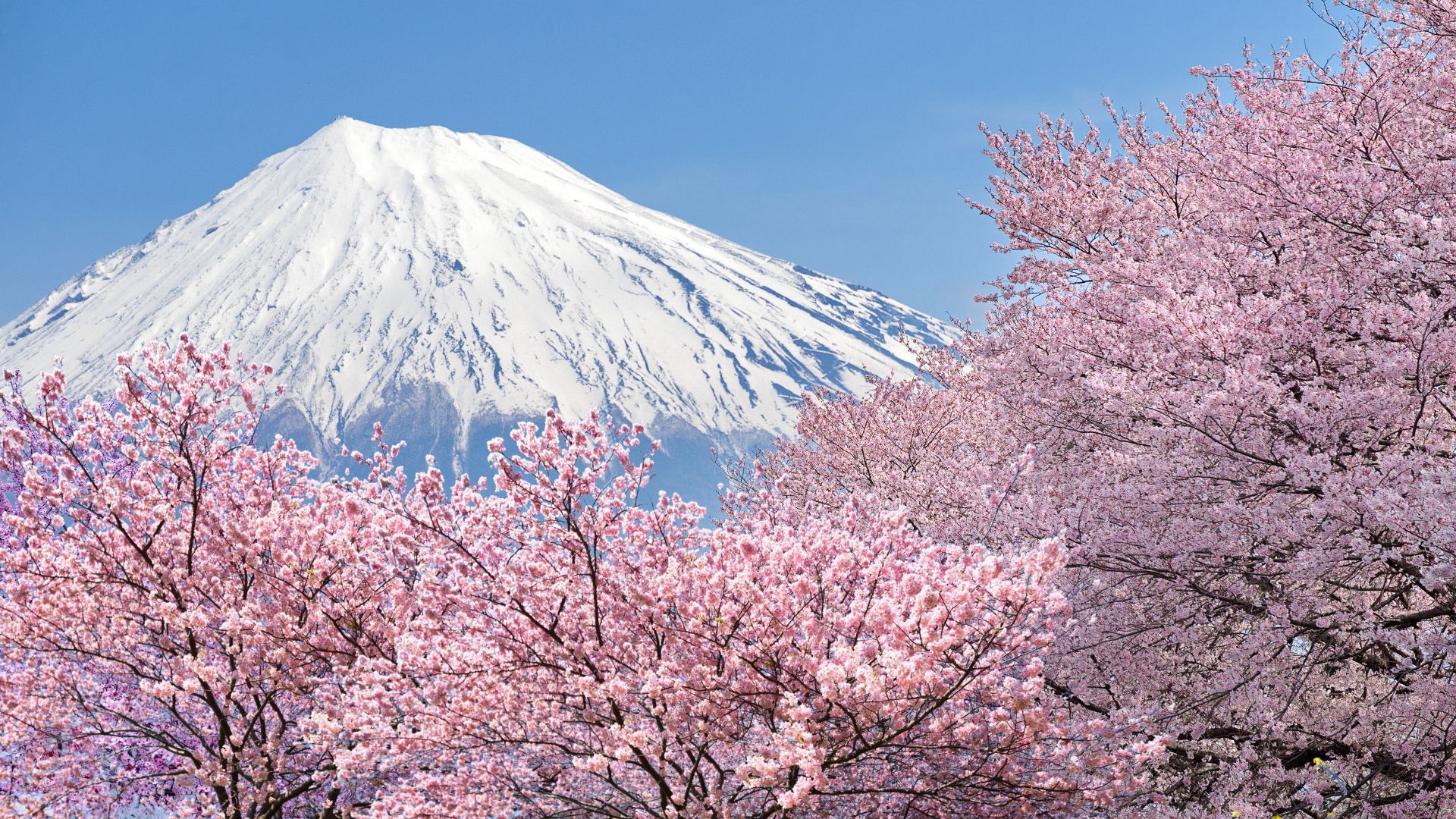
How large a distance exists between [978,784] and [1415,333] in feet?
11.1

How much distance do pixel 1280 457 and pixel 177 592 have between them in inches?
270

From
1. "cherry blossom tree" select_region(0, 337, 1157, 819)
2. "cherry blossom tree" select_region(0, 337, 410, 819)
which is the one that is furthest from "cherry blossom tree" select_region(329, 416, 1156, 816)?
"cherry blossom tree" select_region(0, 337, 410, 819)

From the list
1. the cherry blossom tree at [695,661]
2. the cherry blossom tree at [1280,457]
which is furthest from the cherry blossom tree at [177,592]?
the cherry blossom tree at [1280,457]

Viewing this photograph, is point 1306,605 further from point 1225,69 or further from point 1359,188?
point 1225,69

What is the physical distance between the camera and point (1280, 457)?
253 inches

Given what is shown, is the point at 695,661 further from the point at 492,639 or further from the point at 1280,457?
the point at 1280,457

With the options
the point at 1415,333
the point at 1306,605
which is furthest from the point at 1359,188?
the point at 1306,605

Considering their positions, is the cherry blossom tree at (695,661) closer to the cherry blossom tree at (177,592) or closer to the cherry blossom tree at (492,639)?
the cherry blossom tree at (492,639)

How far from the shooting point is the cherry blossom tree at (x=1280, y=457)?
6.13 metres

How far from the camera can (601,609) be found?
246 inches

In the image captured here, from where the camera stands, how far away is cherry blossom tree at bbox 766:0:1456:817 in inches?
241

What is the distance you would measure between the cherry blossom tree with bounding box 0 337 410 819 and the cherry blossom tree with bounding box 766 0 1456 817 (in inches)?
131

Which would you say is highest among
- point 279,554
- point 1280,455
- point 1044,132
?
point 1044,132

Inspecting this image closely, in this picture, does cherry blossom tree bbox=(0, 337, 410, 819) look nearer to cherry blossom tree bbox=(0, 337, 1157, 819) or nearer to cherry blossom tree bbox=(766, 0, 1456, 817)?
cherry blossom tree bbox=(0, 337, 1157, 819)
